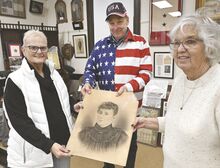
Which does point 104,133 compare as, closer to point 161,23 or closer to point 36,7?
point 161,23

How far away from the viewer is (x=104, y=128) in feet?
3.78

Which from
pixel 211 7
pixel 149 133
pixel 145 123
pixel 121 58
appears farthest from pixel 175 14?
pixel 145 123

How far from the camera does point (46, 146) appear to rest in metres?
1.14

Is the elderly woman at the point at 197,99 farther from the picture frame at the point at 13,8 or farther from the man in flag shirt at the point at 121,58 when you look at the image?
the picture frame at the point at 13,8

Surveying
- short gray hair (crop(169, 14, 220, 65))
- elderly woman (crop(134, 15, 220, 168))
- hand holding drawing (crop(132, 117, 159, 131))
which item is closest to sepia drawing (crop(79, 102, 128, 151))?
hand holding drawing (crop(132, 117, 159, 131))

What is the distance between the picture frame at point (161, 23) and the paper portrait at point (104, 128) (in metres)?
1.57

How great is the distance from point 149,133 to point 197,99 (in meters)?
1.90

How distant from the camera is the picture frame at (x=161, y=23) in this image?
246cm

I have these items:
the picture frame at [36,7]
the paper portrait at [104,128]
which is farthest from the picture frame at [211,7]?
the picture frame at [36,7]

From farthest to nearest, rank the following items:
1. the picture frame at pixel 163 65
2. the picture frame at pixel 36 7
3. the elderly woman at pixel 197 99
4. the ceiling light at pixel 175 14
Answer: the picture frame at pixel 36 7
the picture frame at pixel 163 65
the ceiling light at pixel 175 14
the elderly woman at pixel 197 99

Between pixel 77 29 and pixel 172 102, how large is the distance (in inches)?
102

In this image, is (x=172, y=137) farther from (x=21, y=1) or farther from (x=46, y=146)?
(x=21, y=1)

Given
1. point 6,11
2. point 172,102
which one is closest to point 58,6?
point 6,11

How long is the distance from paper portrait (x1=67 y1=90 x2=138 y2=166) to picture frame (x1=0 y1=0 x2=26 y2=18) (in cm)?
251
